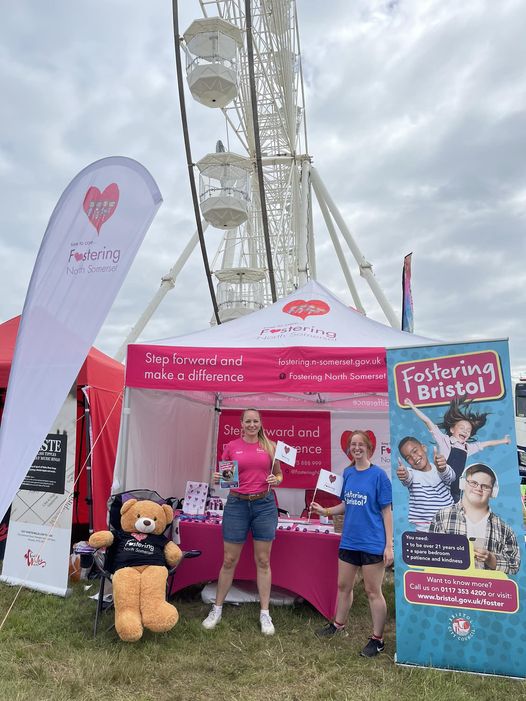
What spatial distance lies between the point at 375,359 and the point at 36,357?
2.26m

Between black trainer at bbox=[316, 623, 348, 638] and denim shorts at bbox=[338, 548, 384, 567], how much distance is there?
21.0 inches

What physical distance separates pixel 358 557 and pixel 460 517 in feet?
2.26

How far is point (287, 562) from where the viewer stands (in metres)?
3.80

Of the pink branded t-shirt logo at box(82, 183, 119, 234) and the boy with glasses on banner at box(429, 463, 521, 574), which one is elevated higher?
the pink branded t-shirt logo at box(82, 183, 119, 234)

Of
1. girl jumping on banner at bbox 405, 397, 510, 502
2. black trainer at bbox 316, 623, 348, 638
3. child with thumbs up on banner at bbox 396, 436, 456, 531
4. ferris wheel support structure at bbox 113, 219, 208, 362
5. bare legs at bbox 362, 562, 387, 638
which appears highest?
ferris wheel support structure at bbox 113, 219, 208, 362

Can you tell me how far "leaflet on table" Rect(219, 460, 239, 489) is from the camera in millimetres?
3422

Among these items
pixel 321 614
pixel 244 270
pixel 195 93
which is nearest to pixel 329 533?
pixel 321 614

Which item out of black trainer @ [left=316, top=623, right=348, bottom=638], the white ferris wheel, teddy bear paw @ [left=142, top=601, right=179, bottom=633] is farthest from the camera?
the white ferris wheel

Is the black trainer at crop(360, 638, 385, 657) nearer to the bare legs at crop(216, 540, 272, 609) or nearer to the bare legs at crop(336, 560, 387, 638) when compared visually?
the bare legs at crop(336, 560, 387, 638)

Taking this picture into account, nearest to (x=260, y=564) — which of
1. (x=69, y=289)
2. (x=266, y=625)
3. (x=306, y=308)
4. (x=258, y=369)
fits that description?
(x=266, y=625)

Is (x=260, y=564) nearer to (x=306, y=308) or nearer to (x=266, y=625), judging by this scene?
(x=266, y=625)

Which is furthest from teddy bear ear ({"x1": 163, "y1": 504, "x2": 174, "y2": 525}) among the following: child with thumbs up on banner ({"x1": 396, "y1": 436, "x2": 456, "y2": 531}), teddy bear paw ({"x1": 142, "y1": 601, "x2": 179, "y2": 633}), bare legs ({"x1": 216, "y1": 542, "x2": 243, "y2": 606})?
child with thumbs up on banner ({"x1": 396, "y1": 436, "x2": 456, "y2": 531})

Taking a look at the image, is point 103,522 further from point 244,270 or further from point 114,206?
point 244,270

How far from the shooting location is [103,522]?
15.7 feet
